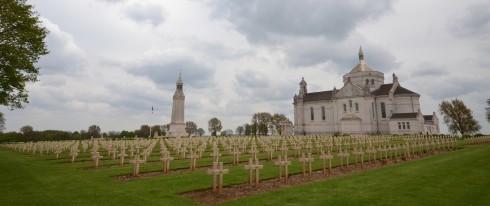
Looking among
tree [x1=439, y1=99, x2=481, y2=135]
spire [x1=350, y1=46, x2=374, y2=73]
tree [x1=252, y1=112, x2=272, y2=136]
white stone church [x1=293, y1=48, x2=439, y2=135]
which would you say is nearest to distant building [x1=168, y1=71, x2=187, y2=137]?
tree [x1=252, y1=112, x2=272, y2=136]

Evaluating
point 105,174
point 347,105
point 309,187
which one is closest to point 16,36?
point 105,174

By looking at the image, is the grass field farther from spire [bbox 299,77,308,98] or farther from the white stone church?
spire [bbox 299,77,308,98]

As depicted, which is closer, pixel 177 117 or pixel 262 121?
pixel 177 117

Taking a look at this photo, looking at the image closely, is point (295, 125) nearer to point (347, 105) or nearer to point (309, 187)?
point (347, 105)

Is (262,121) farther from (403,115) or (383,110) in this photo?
(403,115)

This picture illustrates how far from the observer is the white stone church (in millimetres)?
60094

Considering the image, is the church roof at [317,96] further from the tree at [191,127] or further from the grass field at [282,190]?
the grass field at [282,190]

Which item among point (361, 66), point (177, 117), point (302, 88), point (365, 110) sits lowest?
point (177, 117)

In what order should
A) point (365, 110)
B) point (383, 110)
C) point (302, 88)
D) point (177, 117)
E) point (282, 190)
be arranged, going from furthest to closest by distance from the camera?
1. point (302, 88)
2. point (383, 110)
3. point (365, 110)
4. point (177, 117)
5. point (282, 190)

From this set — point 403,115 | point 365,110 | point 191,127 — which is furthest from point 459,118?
point 191,127

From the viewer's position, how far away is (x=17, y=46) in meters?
14.4

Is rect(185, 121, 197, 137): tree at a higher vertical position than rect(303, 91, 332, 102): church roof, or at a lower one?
lower

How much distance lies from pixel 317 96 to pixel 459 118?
31756 mm

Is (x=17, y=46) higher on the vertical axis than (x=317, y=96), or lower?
lower
